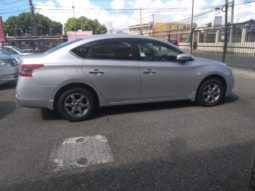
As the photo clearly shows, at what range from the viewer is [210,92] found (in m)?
5.35

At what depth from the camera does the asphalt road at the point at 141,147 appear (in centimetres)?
271

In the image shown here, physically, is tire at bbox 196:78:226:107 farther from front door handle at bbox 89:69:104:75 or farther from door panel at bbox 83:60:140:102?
front door handle at bbox 89:69:104:75

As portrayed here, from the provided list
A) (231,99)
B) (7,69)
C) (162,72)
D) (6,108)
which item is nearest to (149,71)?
(162,72)

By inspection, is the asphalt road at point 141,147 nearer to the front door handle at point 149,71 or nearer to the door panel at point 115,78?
the door panel at point 115,78

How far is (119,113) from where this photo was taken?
201 inches

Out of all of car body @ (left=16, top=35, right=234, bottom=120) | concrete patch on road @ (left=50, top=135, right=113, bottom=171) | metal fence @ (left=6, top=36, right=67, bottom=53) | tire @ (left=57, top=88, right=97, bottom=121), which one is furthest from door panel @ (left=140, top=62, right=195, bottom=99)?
metal fence @ (left=6, top=36, right=67, bottom=53)

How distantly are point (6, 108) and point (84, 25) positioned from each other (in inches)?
3478

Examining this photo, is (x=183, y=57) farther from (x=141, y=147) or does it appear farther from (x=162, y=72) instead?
(x=141, y=147)

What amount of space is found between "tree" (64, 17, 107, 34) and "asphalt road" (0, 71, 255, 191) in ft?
282

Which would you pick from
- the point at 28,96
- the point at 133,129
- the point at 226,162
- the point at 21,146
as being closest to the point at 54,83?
the point at 28,96

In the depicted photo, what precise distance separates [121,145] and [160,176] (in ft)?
3.18

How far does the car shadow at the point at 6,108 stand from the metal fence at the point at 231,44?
29.6 ft

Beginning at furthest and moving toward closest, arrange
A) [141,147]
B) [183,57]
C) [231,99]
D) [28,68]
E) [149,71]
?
[231,99], [183,57], [149,71], [28,68], [141,147]

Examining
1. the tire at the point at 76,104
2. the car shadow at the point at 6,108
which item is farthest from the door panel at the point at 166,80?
the car shadow at the point at 6,108
